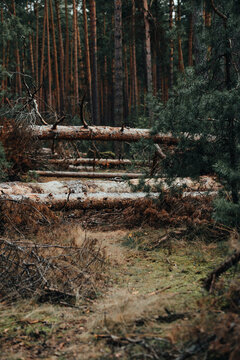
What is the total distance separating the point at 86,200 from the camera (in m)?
6.27

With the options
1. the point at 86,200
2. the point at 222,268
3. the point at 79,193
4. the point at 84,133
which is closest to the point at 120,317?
the point at 222,268

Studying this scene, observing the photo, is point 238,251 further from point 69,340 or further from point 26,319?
point 26,319

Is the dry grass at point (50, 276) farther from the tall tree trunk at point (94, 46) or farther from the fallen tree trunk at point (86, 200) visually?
the tall tree trunk at point (94, 46)

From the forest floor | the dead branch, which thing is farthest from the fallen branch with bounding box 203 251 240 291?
the dead branch

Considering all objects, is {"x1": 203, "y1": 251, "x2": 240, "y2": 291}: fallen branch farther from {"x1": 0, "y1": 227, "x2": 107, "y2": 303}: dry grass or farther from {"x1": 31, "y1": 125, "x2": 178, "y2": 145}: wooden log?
{"x1": 31, "y1": 125, "x2": 178, "y2": 145}: wooden log

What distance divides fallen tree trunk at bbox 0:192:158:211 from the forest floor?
2.15 meters

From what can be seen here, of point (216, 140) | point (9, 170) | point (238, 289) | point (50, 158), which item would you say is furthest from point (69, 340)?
point (50, 158)

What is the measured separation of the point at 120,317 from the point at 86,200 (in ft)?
12.2

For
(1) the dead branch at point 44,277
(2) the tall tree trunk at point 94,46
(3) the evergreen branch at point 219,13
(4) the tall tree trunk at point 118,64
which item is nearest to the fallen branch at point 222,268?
(1) the dead branch at point 44,277

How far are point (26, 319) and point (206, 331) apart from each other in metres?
1.51

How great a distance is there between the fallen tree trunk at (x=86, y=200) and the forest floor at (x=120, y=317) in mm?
2150

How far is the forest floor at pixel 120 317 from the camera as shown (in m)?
2.37

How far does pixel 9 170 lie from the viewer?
8258 millimetres

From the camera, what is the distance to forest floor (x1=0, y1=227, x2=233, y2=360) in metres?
2.37
